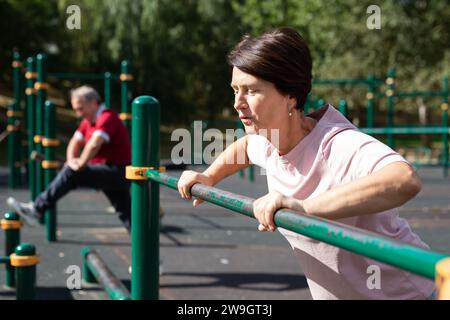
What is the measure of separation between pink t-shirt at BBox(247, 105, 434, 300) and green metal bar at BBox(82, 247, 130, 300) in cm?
145

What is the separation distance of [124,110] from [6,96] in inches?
991

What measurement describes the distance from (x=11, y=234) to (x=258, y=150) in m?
2.84

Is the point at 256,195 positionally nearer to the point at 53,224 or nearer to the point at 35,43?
the point at 53,224

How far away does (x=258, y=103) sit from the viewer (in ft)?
5.95

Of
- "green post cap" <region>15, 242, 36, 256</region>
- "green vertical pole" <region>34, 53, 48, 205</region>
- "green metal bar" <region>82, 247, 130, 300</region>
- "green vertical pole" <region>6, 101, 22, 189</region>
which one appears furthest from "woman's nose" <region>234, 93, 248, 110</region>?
"green vertical pole" <region>6, 101, 22, 189</region>

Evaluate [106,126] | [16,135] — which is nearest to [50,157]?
[106,126]

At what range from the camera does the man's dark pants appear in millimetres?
5656

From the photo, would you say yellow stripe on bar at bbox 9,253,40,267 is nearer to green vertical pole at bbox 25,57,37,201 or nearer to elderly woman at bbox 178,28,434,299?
elderly woman at bbox 178,28,434,299

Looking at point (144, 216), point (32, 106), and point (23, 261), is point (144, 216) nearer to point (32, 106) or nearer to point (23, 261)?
point (23, 261)

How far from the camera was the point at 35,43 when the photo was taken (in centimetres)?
2605

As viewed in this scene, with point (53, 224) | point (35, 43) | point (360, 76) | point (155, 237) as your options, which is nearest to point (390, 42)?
point (360, 76)

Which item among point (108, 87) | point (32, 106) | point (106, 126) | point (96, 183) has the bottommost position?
point (96, 183)

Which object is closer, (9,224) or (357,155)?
(357,155)

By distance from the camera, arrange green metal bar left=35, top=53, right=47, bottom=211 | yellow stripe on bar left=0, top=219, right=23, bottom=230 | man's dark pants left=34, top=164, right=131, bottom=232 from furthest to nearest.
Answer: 1. green metal bar left=35, top=53, right=47, bottom=211
2. man's dark pants left=34, top=164, right=131, bottom=232
3. yellow stripe on bar left=0, top=219, right=23, bottom=230
